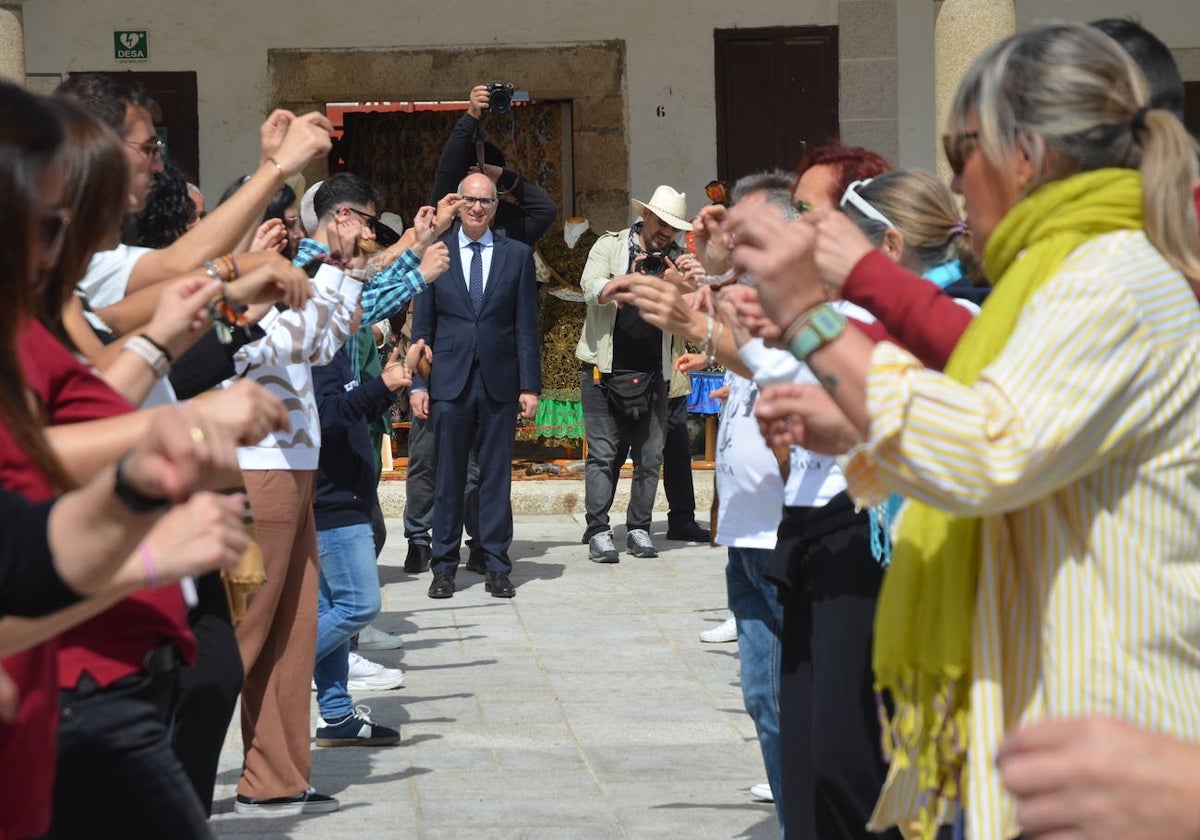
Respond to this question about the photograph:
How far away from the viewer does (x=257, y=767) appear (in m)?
5.47

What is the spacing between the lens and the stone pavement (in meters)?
5.41

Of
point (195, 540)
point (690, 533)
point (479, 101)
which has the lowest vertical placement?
point (690, 533)

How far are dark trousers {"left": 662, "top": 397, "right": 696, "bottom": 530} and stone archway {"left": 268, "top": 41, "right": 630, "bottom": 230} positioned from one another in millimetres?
2780

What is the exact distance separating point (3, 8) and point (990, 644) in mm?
10031

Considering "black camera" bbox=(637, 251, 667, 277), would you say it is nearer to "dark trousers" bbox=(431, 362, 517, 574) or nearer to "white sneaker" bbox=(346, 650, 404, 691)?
"dark trousers" bbox=(431, 362, 517, 574)

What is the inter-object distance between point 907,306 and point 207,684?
208 centimetres

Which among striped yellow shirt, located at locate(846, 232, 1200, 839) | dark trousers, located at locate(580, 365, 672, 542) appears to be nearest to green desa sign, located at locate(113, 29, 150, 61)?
dark trousers, located at locate(580, 365, 672, 542)

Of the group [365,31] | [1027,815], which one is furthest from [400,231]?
[1027,815]

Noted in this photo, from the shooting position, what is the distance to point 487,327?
32.0ft

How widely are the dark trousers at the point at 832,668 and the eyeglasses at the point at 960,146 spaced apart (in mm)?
→ 1177

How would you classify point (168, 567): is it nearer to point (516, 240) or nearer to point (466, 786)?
point (466, 786)

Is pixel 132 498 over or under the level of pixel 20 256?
under

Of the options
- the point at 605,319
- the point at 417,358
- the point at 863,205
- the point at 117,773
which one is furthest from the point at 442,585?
the point at 117,773

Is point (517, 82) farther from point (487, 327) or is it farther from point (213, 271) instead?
point (213, 271)
